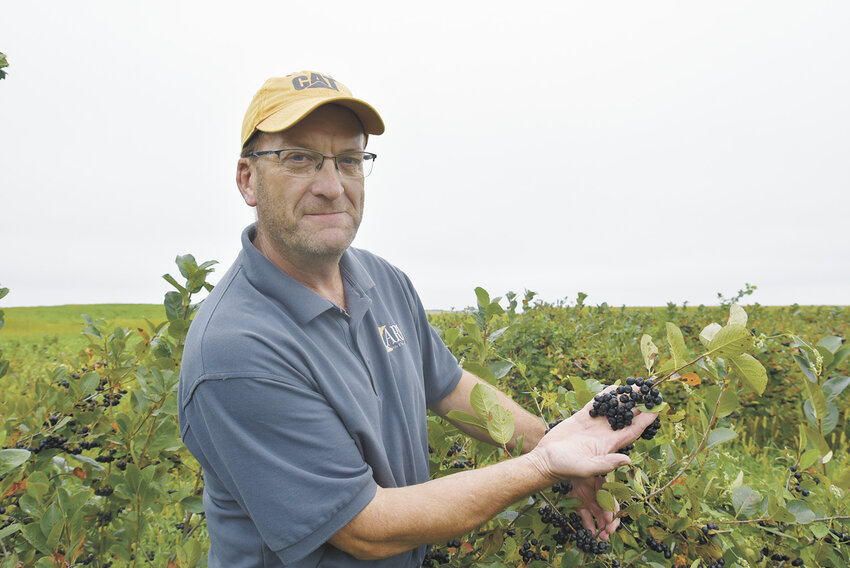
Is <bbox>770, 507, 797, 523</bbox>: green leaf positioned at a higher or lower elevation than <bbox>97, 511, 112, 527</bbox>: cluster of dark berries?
higher

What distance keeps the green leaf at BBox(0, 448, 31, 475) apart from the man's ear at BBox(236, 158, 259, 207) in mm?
1131

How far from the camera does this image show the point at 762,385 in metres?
1.63

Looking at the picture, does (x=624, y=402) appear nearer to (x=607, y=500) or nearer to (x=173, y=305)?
(x=607, y=500)

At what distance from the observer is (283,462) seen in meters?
1.63

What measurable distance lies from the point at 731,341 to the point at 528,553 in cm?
101

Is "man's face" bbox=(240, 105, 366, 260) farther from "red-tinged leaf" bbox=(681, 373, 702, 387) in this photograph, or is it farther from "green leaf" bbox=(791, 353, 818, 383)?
"green leaf" bbox=(791, 353, 818, 383)

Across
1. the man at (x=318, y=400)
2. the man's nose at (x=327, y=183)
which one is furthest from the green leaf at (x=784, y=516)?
the man's nose at (x=327, y=183)

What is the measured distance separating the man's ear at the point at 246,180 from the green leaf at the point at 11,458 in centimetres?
113

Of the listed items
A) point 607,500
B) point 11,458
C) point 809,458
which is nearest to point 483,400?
point 607,500

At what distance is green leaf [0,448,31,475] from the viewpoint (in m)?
1.76

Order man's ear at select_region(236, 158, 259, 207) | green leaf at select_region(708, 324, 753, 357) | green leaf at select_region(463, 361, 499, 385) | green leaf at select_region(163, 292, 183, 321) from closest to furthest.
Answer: green leaf at select_region(708, 324, 753, 357)
man's ear at select_region(236, 158, 259, 207)
green leaf at select_region(463, 361, 499, 385)
green leaf at select_region(163, 292, 183, 321)

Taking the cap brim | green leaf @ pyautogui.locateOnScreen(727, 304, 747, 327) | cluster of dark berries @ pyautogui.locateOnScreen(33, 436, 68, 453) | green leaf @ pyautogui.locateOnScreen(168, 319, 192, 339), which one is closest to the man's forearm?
green leaf @ pyautogui.locateOnScreen(727, 304, 747, 327)

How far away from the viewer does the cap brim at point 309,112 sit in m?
2.00

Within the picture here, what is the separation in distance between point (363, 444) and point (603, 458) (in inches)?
29.4
